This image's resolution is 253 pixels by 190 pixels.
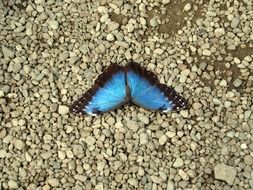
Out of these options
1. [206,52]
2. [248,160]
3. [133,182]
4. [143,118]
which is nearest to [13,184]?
[133,182]

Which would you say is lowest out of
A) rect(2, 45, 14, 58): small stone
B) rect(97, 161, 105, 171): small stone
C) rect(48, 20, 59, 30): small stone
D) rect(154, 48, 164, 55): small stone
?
rect(97, 161, 105, 171): small stone

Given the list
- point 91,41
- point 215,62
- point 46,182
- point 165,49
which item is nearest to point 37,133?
point 46,182

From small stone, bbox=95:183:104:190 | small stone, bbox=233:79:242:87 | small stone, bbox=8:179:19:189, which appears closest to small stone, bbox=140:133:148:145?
small stone, bbox=95:183:104:190

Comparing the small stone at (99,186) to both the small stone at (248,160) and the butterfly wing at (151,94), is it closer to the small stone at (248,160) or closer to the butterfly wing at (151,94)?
the butterfly wing at (151,94)

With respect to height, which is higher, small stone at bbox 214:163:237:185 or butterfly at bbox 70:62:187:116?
butterfly at bbox 70:62:187:116

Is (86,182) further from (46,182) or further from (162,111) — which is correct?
(162,111)

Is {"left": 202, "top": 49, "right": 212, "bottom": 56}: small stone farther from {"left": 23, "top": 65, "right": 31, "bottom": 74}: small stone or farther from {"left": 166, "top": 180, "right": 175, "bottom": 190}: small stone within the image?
{"left": 23, "top": 65, "right": 31, "bottom": 74}: small stone
